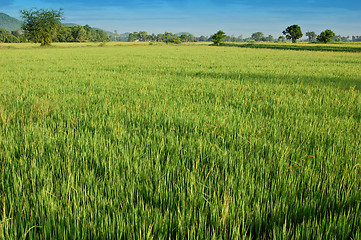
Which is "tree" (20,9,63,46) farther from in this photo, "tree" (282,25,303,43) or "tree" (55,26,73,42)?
"tree" (282,25,303,43)

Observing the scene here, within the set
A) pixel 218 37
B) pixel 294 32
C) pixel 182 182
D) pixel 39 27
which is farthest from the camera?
pixel 294 32

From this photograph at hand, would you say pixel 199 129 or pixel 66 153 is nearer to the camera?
pixel 66 153

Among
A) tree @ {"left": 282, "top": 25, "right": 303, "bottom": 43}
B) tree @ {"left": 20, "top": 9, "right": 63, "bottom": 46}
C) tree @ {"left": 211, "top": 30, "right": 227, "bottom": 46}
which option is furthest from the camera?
tree @ {"left": 282, "top": 25, "right": 303, "bottom": 43}

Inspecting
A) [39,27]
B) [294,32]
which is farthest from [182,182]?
[294,32]

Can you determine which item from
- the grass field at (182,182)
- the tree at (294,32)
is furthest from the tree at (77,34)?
the grass field at (182,182)

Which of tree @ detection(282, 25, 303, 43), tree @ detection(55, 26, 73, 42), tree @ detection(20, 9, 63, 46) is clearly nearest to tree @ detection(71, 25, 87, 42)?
tree @ detection(55, 26, 73, 42)

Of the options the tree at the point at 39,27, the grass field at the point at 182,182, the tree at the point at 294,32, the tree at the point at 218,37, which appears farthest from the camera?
the tree at the point at 294,32

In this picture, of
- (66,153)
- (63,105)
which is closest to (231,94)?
(63,105)

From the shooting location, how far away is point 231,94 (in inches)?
205

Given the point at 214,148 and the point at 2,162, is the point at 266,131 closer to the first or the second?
the point at 214,148

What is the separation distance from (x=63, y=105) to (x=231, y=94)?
3522 mm

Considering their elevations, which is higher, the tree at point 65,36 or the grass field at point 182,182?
the tree at point 65,36

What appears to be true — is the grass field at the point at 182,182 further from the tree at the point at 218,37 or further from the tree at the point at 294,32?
the tree at the point at 294,32

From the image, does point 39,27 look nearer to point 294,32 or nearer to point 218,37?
point 218,37
